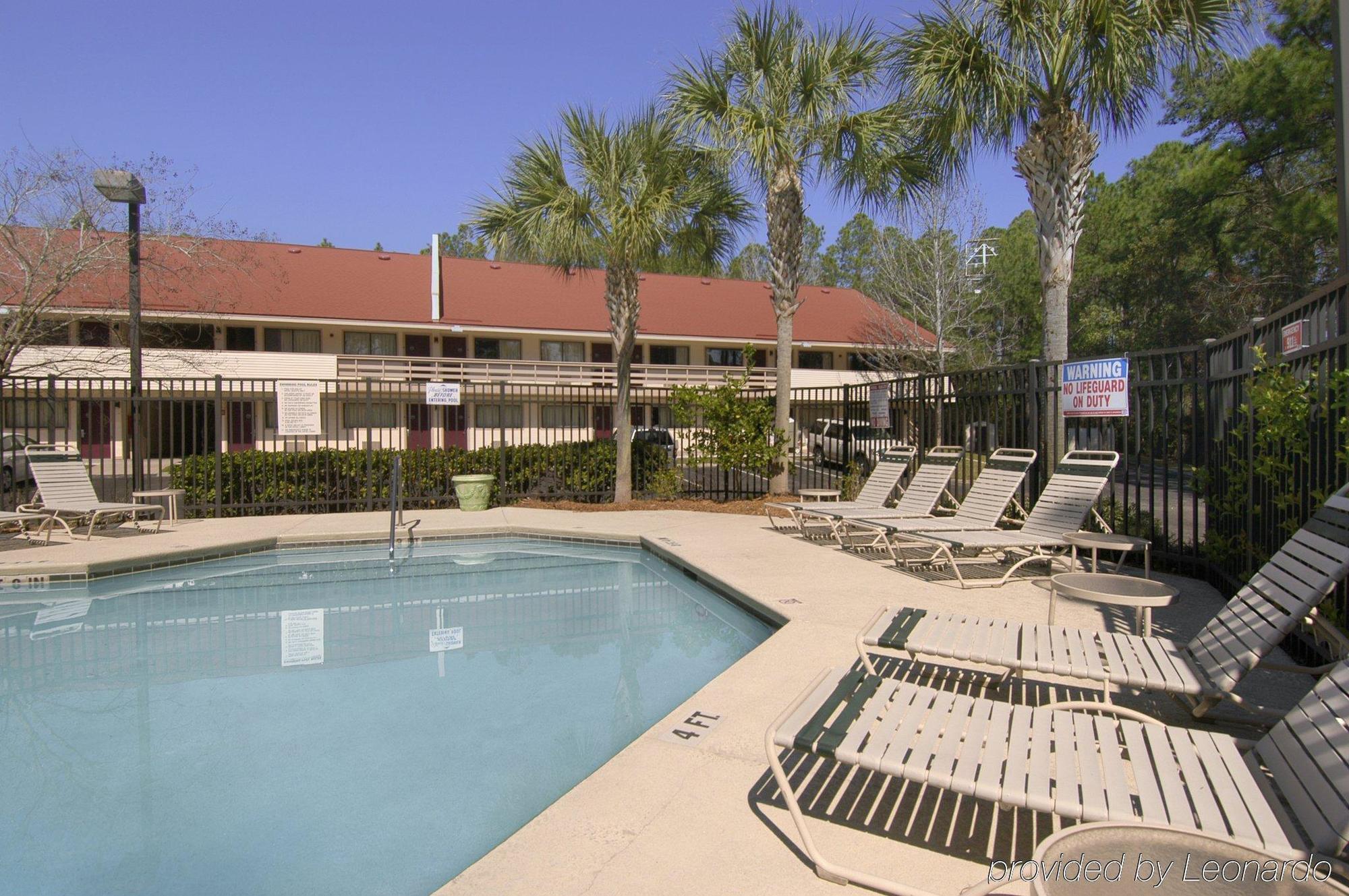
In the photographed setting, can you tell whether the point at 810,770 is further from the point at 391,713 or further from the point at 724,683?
the point at 391,713

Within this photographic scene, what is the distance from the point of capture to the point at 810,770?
3.21 metres

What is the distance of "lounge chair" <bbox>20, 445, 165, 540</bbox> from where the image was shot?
32.6 ft

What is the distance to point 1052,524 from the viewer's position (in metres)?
7.36

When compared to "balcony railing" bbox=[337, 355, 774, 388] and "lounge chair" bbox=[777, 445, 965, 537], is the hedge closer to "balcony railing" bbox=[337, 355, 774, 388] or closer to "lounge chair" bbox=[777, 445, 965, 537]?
"lounge chair" bbox=[777, 445, 965, 537]

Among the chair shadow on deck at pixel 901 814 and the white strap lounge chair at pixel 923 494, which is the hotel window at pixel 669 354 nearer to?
the white strap lounge chair at pixel 923 494

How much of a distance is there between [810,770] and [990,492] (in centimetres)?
598

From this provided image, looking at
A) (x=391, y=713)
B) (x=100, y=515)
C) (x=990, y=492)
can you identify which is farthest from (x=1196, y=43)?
(x=100, y=515)

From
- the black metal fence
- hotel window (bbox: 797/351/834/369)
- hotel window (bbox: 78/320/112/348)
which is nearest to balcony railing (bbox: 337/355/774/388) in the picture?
hotel window (bbox: 797/351/834/369)

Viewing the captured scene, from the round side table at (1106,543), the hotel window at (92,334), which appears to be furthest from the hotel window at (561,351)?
the round side table at (1106,543)

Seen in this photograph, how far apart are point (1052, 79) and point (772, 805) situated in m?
8.85

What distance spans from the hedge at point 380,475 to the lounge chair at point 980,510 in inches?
249

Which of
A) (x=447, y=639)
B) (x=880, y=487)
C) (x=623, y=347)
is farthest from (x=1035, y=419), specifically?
(x=623, y=347)

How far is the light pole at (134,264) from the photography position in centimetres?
1188

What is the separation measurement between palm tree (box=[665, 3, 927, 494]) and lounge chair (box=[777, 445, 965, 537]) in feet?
16.1
